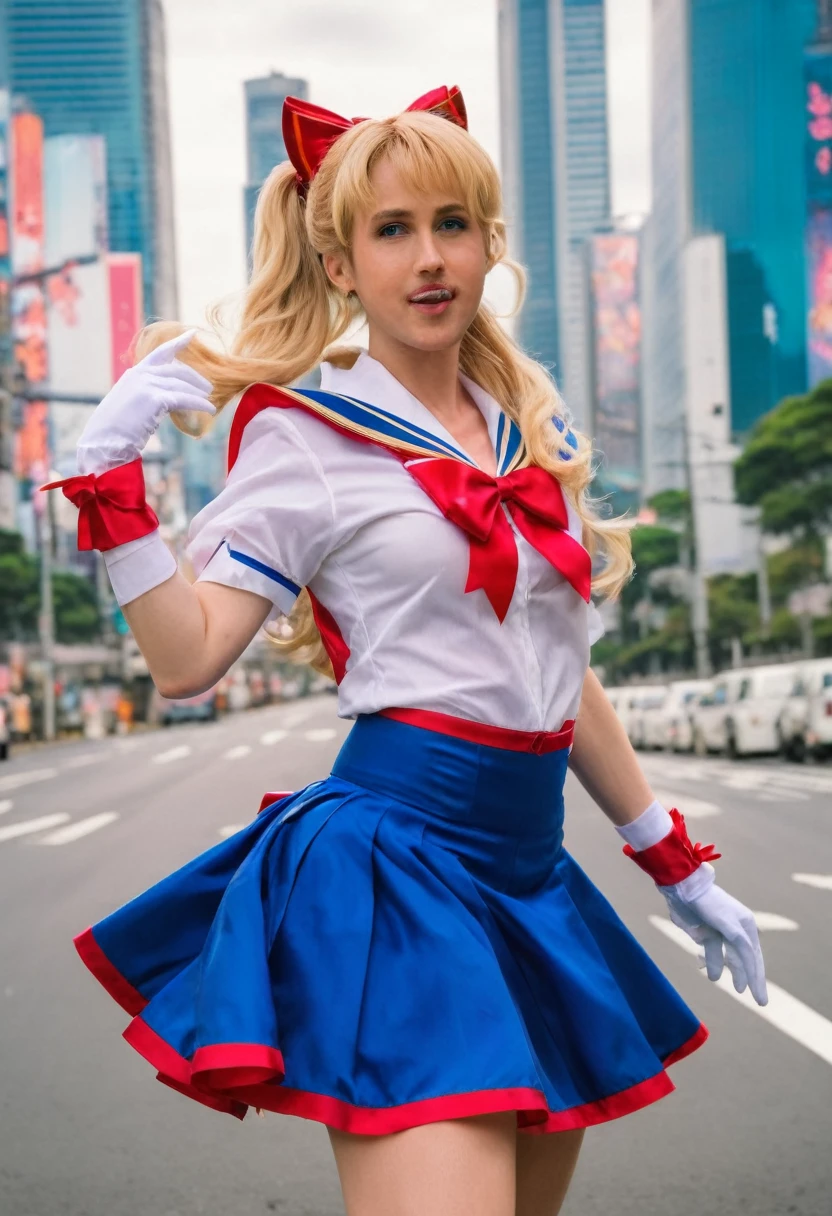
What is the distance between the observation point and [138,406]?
2.37 m

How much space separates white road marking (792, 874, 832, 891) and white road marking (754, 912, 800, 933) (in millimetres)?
1285

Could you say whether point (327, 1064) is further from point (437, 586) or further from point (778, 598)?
point (778, 598)

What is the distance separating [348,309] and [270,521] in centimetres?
52

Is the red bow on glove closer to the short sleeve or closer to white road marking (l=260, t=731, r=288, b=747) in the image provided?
the short sleeve

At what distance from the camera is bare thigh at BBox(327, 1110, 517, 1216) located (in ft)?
7.01

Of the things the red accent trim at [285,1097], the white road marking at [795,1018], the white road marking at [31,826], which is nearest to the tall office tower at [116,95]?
the white road marking at [31,826]

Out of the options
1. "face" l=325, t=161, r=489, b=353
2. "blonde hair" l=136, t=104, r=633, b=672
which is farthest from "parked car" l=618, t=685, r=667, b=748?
"face" l=325, t=161, r=489, b=353

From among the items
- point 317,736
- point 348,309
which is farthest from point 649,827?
point 317,736

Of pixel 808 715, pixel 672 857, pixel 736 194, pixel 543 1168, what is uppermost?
pixel 736 194

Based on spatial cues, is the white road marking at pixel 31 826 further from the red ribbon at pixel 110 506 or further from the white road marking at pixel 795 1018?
the red ribbon at pixel 110 506

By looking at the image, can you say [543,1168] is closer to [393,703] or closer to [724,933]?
[724,933]

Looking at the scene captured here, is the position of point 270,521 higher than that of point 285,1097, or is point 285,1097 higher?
point 270,521

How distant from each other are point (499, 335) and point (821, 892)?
24.4 ft

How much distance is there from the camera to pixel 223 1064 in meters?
2.19
